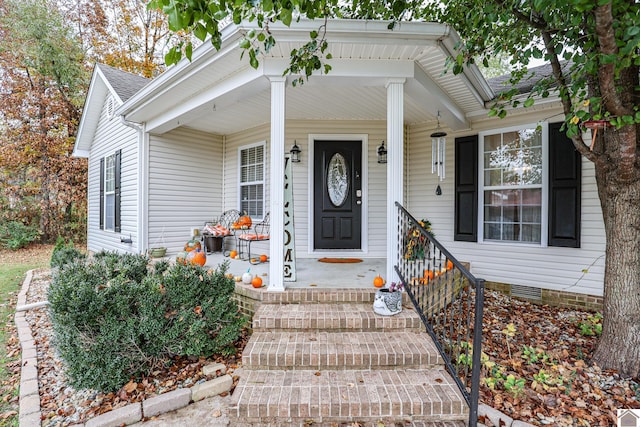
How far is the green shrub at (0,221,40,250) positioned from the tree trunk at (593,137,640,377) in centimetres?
1324

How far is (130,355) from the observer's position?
2221 millimetres

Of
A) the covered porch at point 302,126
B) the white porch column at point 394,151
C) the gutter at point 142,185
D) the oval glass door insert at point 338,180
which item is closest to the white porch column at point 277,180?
the covered porch at point 302,126

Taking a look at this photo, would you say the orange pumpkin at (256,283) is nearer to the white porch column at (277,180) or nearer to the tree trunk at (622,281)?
the white porch column at (277,180)

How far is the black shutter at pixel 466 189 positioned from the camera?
4750 millimetres

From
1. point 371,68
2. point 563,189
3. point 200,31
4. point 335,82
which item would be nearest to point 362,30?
point 371,68

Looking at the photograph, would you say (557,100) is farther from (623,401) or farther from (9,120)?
(9,120)

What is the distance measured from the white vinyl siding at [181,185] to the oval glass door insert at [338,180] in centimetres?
257

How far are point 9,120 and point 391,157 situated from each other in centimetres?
1255

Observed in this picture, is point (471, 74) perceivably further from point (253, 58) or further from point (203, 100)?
point (203, 100)

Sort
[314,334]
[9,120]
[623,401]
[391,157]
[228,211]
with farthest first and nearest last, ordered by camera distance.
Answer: [9,120] → [228,211] → [391,157] → [314,334] → [623,401]

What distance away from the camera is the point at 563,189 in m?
4.02

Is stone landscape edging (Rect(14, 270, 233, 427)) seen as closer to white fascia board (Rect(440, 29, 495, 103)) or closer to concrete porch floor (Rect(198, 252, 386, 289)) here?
concrete porch floor (Rect(198, 252, 386, 289))

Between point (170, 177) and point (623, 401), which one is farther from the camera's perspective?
point (170, 177)

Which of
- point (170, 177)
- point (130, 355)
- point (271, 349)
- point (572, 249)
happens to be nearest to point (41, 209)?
point (170, 177)
